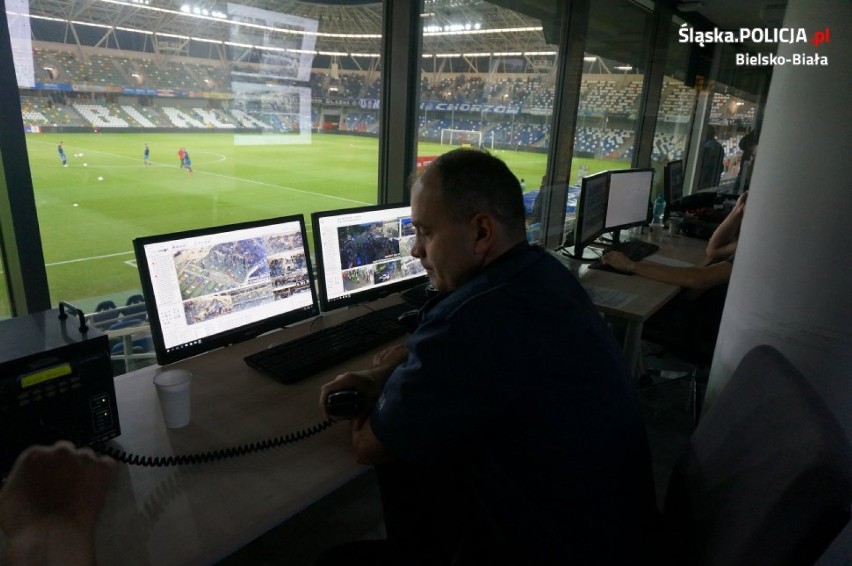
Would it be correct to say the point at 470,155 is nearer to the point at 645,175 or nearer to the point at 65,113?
the point at 65,113

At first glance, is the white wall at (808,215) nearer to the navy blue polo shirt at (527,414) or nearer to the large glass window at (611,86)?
the navy blue polo shirt at (527,414)

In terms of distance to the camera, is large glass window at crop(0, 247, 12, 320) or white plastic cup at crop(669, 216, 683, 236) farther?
white plastic cup at crop(669, 216, 683, 236)

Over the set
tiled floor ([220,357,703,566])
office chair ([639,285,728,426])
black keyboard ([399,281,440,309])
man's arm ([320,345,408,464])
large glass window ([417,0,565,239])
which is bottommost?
tiled floor ([220,357,703,566])

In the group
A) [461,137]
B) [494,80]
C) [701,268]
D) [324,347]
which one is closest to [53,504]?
[324,347]

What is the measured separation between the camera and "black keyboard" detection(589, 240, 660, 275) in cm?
303

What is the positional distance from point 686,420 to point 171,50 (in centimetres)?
326

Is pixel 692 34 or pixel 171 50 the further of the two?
pixel 692 34

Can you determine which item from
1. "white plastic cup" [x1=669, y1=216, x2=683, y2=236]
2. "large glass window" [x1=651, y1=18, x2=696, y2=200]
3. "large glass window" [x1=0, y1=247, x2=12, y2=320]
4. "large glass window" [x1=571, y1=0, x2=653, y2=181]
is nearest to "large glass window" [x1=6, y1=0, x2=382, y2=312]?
"large glass window" [x1=0, y1=247, x2=12, y2=320]

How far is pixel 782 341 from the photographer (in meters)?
1.64

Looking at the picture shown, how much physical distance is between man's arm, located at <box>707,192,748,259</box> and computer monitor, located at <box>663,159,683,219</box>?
1.14 meters

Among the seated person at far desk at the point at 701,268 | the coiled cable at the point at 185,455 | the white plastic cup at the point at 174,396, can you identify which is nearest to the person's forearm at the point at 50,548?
the coiled cable at the point at 185,455

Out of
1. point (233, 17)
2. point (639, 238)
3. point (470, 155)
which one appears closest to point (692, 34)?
point (639, 238)

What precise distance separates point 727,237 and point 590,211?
94 centimetres

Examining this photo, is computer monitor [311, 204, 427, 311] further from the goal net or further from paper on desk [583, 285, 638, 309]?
paper on desk [583, 285, 638, 309]
